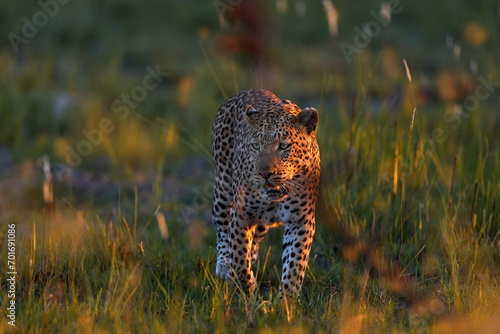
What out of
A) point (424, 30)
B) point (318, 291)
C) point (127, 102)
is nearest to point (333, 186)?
point (318, 291)

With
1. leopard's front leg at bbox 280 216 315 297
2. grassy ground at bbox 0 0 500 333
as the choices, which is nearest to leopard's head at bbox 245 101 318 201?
leopard's front leg at bbox 280 216 315 297

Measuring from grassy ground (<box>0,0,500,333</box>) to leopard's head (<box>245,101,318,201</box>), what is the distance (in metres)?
0.66

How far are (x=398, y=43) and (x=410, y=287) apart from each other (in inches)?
363

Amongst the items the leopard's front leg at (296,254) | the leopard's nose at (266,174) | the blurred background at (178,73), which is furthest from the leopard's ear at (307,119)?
the blurred background at (178,73)

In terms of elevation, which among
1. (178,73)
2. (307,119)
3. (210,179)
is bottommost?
(210,179)

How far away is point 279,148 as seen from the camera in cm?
401

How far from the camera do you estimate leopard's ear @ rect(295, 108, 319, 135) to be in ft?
13.4

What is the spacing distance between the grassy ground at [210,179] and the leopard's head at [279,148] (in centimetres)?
66

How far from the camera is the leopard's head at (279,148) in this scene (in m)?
3.90

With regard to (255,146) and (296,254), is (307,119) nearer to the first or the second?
(255,146)

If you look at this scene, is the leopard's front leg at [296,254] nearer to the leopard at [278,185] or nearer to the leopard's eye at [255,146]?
the leopard at [278,185]

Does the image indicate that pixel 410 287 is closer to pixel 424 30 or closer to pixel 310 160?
pixel 310 160

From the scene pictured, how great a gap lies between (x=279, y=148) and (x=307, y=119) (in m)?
0.28

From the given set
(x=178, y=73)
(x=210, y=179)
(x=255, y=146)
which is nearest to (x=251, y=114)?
(x=255, y=146)
